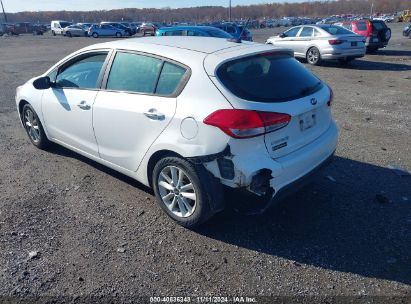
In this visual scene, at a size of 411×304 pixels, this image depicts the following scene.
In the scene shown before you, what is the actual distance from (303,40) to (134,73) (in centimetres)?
1242

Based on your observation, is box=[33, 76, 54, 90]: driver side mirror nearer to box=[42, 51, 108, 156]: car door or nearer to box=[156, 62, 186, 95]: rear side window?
box=[42, 51, 108, 156]: car door

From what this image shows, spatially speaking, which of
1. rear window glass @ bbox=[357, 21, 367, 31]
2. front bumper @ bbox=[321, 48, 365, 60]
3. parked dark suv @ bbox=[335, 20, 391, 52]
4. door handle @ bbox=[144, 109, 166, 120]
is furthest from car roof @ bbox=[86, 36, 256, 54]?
rear window glass @ bbox=[357, 21, 367, 31]

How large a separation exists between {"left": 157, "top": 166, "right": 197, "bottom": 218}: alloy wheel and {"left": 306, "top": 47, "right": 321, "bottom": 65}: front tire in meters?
12.2

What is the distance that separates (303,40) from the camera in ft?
48.3

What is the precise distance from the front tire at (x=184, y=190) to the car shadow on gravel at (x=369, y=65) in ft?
39.2

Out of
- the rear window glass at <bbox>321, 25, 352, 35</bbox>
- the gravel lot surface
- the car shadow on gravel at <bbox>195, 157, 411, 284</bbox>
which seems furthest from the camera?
the rear window glass at <bbox>321, 25, 352, 35</bbox>

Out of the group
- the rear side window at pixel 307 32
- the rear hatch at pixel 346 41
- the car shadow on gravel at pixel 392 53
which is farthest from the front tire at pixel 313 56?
the car shadow on gravel at pixel 392 53

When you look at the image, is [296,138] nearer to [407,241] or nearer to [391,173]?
[407,241]

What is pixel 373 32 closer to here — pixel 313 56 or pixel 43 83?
pixel 313 56

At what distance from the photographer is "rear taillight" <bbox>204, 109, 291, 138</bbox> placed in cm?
297

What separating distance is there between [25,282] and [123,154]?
154cm

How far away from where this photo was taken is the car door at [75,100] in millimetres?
4188

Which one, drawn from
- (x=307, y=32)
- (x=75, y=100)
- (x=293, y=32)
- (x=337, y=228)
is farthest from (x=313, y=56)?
(x=337, y=228)

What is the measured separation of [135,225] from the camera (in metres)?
3.65
